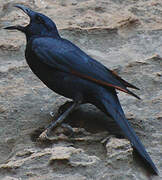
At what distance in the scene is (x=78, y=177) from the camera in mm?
3404

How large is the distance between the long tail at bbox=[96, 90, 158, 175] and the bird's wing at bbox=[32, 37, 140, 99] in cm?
10

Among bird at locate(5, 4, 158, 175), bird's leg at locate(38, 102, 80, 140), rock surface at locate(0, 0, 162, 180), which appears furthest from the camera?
bird at locate(5, 4, 158, 175)

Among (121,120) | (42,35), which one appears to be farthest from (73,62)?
(121,120)

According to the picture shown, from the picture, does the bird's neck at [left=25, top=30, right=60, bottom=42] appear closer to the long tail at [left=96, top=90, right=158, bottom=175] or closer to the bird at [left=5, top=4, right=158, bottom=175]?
the bird at [left=5, top=4, right=158, bottom=175]

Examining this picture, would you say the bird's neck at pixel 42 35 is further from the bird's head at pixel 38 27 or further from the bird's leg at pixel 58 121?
the bird's leg at pixel 58 121

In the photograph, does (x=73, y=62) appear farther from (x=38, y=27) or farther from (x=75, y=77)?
(x=38, y=27)

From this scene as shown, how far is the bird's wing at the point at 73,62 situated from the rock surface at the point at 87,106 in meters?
0.32

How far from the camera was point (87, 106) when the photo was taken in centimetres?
445

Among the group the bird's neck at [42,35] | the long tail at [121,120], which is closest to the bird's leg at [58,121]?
the long tail at [121,120]

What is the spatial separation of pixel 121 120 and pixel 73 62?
1.86 feet

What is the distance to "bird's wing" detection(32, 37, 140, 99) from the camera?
4.04m

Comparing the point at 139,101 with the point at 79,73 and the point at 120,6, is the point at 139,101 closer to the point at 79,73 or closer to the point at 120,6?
the point at 79,73

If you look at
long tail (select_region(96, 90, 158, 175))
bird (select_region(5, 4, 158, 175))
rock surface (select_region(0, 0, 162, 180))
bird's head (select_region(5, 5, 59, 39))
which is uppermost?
bird's head (select_region(5, 5, 59, 39))

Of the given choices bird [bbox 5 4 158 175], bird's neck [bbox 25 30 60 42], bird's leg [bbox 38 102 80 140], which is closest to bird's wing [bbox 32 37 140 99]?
bird [bbox 5 4 158 175]
